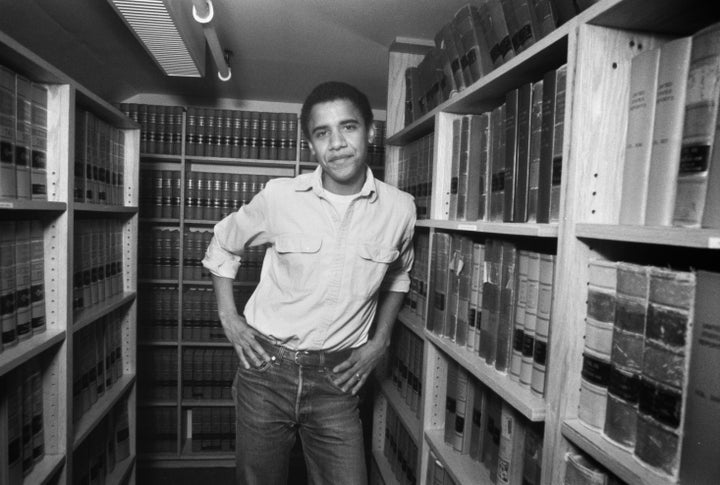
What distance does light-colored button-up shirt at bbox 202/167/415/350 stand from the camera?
1.54 metres

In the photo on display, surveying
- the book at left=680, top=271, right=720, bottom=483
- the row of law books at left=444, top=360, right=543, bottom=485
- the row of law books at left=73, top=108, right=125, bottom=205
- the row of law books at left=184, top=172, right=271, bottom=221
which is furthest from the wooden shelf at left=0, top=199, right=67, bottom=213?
the row of law books at left=184, top=172, right=271, bottom=221

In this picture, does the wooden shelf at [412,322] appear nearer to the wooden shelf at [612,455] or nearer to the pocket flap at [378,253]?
the pocket flap at [378,253]

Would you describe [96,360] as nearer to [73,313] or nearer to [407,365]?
[73,313]

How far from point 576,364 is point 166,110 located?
9.98 feet

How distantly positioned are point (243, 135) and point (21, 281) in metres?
2.10

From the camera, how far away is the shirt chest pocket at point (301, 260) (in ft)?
5.07

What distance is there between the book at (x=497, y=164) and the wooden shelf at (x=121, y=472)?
1954 millimetres

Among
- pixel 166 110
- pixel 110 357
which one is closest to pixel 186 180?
pixel 166 110

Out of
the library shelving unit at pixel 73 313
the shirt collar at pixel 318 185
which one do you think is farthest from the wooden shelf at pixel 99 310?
the shirt collar at pixel 318 185

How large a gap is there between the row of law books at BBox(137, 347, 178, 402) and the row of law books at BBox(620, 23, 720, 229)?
3088mm

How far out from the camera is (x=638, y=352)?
737mm

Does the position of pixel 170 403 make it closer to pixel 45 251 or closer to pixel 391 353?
pixel 391 353

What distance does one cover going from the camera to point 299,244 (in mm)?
1557

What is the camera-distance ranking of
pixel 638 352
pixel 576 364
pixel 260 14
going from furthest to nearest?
→ pixel 260 14
pixel 576 364
pixel 638 352
